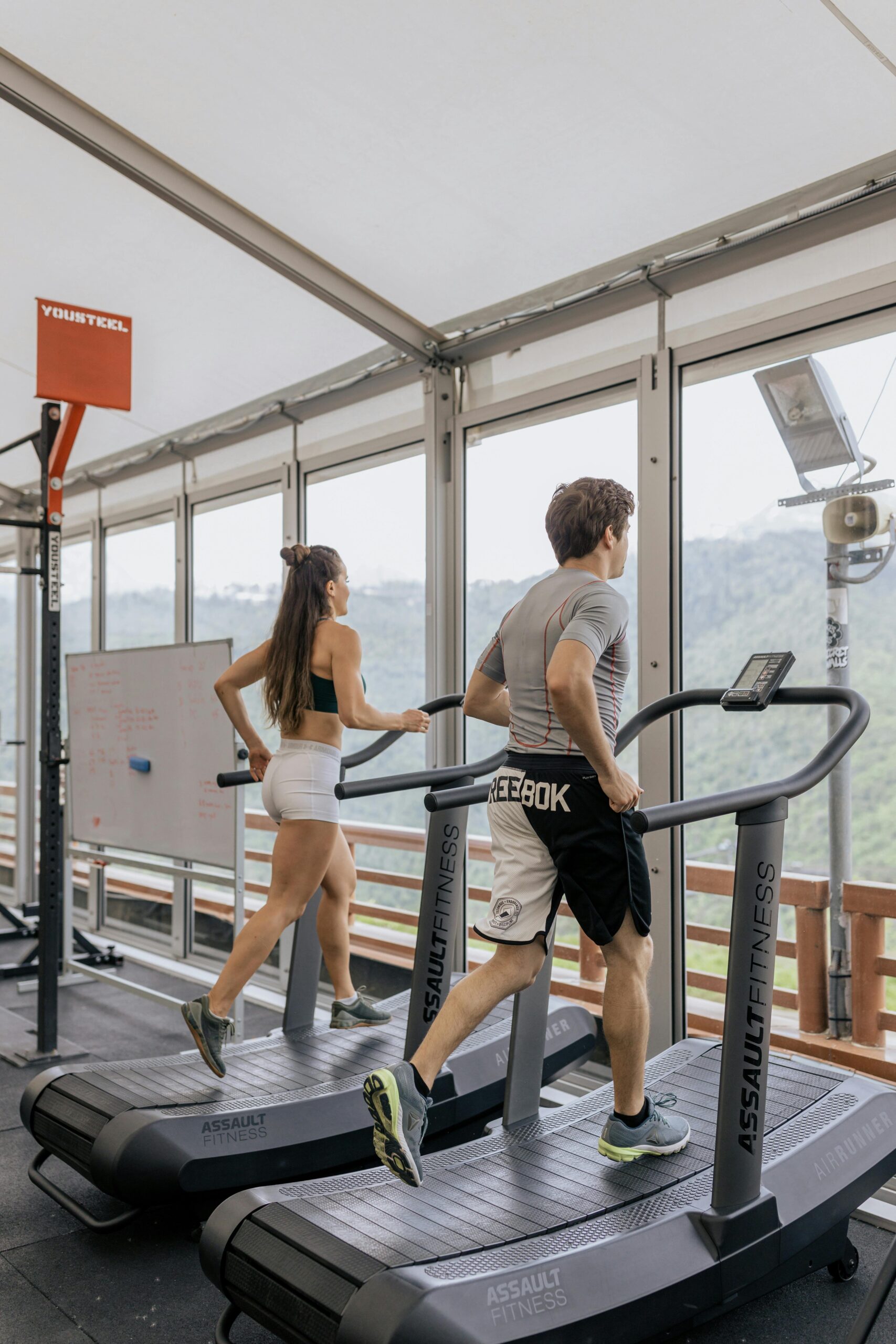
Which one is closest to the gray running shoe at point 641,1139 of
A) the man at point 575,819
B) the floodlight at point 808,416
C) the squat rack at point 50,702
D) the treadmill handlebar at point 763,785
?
the man at point 575,819

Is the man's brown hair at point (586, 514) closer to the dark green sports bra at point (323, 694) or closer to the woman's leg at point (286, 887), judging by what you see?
the dark green sports bra at point (323, 694)

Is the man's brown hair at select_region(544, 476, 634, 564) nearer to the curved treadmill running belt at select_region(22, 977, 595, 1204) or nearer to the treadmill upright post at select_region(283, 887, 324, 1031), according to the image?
the curved treadmill running belt at select_region(22, 977, 595, 1204)

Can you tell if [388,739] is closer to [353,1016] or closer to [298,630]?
[298,630]

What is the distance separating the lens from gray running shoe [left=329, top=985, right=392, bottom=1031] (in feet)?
11.1

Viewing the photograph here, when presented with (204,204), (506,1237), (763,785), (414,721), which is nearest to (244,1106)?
(506,1237)

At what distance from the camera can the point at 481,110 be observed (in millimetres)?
2869

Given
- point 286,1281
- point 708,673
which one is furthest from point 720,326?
point 286,1281

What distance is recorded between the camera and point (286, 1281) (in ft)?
6.34

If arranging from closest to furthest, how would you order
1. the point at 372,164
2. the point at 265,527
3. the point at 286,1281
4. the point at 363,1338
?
the point at 363,1338, the point at 286,1281, the point at 372,164, the point at 265,527

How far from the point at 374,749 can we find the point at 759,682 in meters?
1.38

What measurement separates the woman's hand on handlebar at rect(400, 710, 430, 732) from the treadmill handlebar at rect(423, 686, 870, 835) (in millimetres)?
508

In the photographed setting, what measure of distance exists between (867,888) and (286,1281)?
183cm

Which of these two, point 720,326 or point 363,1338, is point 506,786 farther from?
point 720,326

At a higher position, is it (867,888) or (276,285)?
(276,285)
